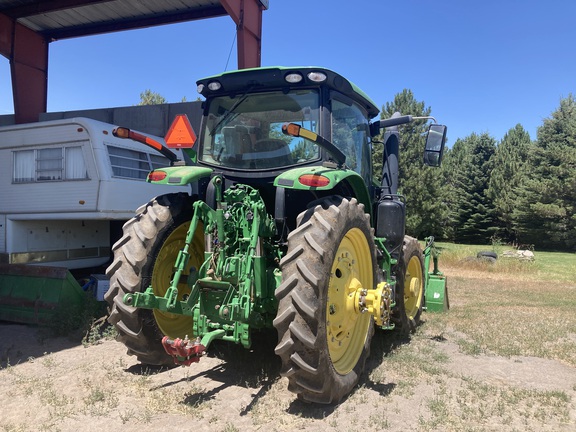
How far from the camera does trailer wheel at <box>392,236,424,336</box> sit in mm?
5535

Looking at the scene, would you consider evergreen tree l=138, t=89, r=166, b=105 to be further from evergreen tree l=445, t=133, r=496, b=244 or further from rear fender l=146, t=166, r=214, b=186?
rear fender l=146, t=166, r=214, b=186

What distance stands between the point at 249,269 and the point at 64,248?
5803 millimetres

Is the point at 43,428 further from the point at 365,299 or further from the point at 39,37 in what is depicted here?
the point at 39,37

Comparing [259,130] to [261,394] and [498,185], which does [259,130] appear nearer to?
[261,394]

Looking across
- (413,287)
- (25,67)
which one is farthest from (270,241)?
(25,67)

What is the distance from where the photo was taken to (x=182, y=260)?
3.79 metres

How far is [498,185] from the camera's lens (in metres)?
33.5

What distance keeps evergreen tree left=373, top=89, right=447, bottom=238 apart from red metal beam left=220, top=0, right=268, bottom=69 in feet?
48.3

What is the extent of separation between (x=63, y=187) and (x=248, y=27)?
5.44 m

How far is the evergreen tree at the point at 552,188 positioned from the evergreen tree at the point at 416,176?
23.6 ft

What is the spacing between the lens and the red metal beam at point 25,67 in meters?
12.3

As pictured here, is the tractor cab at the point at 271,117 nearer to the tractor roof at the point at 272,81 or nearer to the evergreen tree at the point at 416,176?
the tractor roof at the point at 272,81

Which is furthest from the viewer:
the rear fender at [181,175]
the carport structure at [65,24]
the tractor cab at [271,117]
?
the carport structure at [65,24]

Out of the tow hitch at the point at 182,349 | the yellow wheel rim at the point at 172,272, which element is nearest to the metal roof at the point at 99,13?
the yellow wheel rim at the point at 172,272
